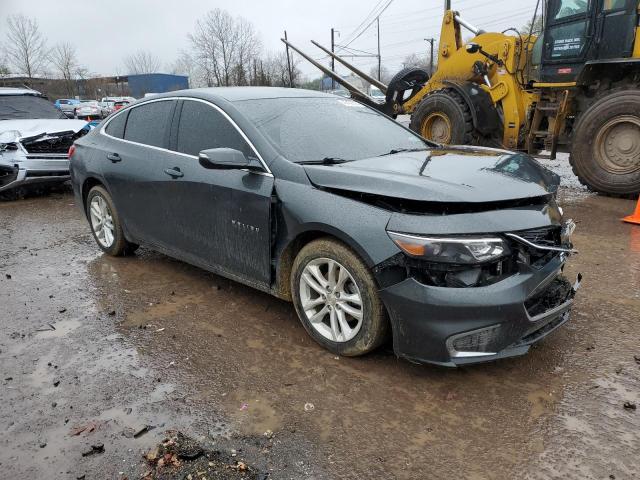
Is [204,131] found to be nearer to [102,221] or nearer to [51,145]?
[102,221]

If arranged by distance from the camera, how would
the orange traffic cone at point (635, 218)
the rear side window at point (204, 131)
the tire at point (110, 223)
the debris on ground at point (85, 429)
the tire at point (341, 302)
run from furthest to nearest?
the orange traffic cone at point (635, 218)
the tire at point (110, 223)
the rear side window at point (204, 131)
the tire at point (341, 302)
the debris on ground at point (85, 429)

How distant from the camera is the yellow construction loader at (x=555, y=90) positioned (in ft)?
23.5

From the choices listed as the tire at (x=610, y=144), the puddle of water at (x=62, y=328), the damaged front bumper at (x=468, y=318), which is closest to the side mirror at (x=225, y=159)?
the damaged front bumper at (x=468, y=318)

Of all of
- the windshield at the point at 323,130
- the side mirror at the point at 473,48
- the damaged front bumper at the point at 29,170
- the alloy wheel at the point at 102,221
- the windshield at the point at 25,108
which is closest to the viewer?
the windshield at the point at 323,130

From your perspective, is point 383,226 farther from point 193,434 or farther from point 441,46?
point 441,46

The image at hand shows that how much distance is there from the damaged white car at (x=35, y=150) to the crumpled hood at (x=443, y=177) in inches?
269

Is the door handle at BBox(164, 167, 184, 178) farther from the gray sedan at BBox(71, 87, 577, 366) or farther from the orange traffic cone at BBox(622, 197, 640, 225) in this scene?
the orange traffic cone at BBox(622, 197, 640, 225)

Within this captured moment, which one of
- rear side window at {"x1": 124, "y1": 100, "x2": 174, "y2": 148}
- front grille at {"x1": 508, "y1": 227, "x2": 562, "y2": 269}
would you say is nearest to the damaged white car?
rear side window at {"x1": 124, "y1": 100, "x2": 174, "y2": 148}

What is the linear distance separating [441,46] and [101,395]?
9.40 meters

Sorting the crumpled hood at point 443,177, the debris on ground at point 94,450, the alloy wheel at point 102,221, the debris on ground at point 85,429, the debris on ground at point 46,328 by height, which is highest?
the crumpled hood at point 443,177

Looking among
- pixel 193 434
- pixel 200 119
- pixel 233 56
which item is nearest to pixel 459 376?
pixel 193 434

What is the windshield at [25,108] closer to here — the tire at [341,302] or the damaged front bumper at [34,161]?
the damaged front bumper at [34,161]

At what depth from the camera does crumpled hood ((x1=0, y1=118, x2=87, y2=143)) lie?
8250 millimetres

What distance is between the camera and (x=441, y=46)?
10078 mm
